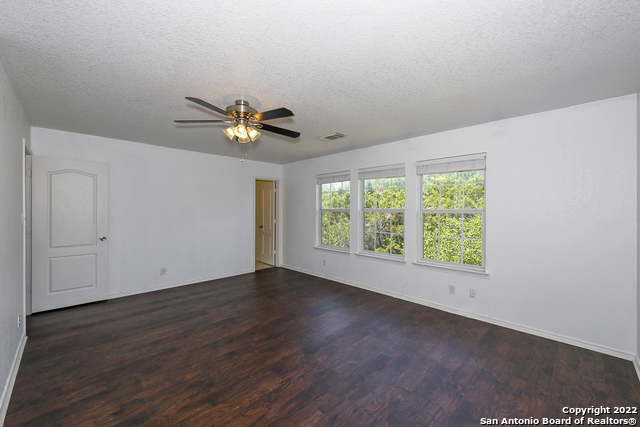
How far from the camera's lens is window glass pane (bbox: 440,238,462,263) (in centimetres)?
388

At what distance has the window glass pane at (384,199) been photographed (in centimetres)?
469

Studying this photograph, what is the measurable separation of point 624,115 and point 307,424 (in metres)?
3.89

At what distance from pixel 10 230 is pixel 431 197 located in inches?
185

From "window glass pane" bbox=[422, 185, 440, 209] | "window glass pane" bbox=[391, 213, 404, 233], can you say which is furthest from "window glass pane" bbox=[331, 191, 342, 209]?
"window glass pane" bbox=[422, 185, 440, 209]

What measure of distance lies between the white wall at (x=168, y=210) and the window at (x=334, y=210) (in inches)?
62.0

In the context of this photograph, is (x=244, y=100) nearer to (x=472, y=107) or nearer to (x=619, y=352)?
(x=472, y=107)

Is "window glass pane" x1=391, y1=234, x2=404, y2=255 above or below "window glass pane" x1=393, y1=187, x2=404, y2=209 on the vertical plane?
below

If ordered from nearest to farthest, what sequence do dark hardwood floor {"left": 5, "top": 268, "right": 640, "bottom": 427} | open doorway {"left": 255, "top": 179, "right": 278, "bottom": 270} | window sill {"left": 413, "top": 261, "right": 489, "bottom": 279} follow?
dark hardwood floor {"left": 5, "top": 268, "right": 640, "bottom": 427} → window sill {"left": 413, "top": 261, "right": 489, "bottom": 279} → open doorway {"left": 255, "top": 179, "right": 278, "bottom": 270}

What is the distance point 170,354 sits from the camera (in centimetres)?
270

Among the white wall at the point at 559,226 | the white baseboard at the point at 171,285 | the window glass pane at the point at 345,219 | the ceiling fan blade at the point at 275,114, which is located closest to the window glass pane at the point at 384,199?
the window glass pane at the point at 345,219

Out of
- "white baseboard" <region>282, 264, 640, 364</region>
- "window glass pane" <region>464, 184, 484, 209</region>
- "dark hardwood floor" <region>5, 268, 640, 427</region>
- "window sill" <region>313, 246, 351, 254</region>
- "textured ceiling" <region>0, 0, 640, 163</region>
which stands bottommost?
"dark hardwood floor" <region>5, 268, 640, 427</region>

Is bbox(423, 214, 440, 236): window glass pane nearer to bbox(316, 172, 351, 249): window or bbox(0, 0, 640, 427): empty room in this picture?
bbox(0, 0, 640, 427): empty room

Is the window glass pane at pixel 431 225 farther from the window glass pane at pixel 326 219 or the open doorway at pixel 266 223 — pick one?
the open doorway at pixel 266 223

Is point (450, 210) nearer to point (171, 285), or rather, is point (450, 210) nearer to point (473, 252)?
point (473, 252)
